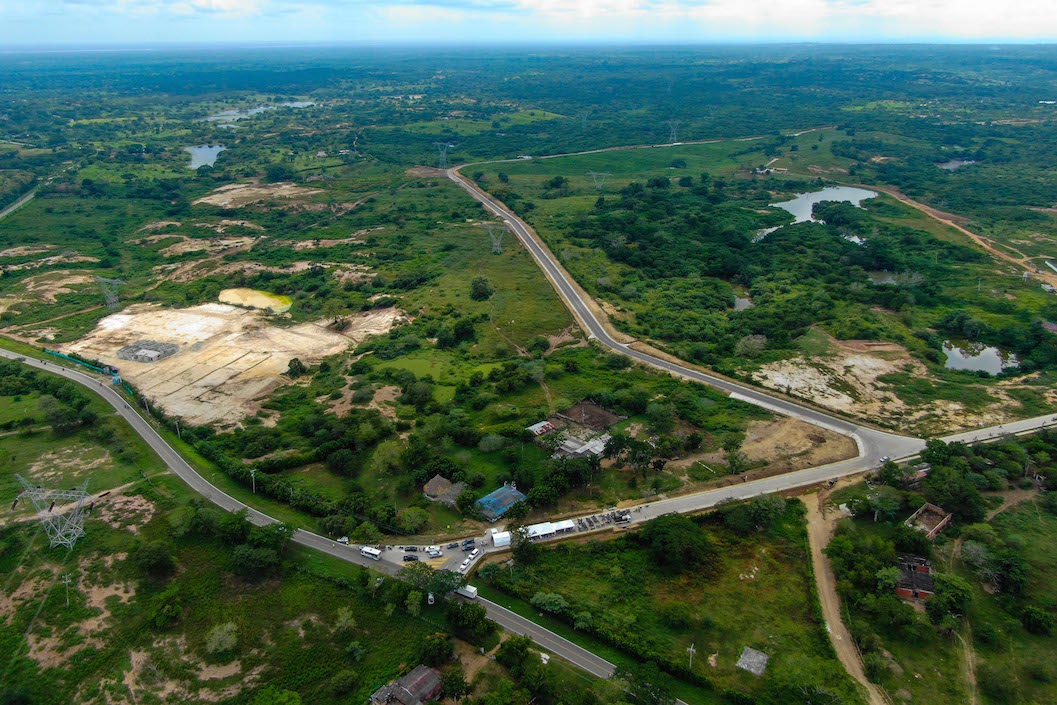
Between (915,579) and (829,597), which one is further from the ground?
(915,579)

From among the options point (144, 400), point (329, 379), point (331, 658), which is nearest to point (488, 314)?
point (329, 379)

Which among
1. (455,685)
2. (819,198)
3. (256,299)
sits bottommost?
(256,299)

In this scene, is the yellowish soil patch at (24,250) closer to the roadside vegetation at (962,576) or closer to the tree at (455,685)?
the tree at (455,685)

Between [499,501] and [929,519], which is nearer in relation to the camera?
[929,519]

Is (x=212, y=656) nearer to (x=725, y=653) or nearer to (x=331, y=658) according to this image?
(x=331, y=658)

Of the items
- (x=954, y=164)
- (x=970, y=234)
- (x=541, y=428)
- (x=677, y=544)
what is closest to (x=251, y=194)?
(x=541, y=428)

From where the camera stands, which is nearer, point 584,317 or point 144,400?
point 144,400

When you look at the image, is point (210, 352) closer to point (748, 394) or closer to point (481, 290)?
point (481, 290)

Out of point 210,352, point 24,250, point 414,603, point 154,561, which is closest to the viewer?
point 414,603

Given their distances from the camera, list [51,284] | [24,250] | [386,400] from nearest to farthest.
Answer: [386,400]
[51,284]
[24,250]
